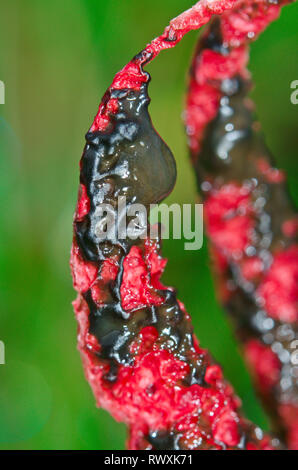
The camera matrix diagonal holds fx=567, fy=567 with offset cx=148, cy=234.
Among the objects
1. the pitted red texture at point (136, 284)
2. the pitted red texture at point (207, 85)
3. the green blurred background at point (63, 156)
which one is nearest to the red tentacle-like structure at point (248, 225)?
the pitted red texture at point (207, 85)

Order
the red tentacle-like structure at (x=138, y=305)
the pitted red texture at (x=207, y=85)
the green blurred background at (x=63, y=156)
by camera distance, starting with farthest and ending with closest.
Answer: the green blurred background at (x=63, y=156) → the pitted red texture at (x=207, y=85) → the red tentacle-like structure at (x=138, y=305)

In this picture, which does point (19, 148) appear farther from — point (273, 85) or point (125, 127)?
point (125, 127)

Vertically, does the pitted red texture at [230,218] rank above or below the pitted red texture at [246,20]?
below

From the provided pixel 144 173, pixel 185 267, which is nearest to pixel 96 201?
pixel 144 173

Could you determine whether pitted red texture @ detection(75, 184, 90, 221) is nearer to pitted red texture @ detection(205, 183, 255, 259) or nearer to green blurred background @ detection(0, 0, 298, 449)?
pitted red texture @ detection(205, 183, 255, 259)

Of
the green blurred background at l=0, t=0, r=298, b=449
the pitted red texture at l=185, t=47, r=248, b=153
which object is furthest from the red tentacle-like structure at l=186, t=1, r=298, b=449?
the green blurred background at l=0, t=0, r=298, b=449

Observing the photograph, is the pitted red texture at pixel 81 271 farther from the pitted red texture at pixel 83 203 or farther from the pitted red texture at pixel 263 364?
the pitted red texture at pixel 263 364

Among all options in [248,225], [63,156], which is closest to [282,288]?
[248,225]
